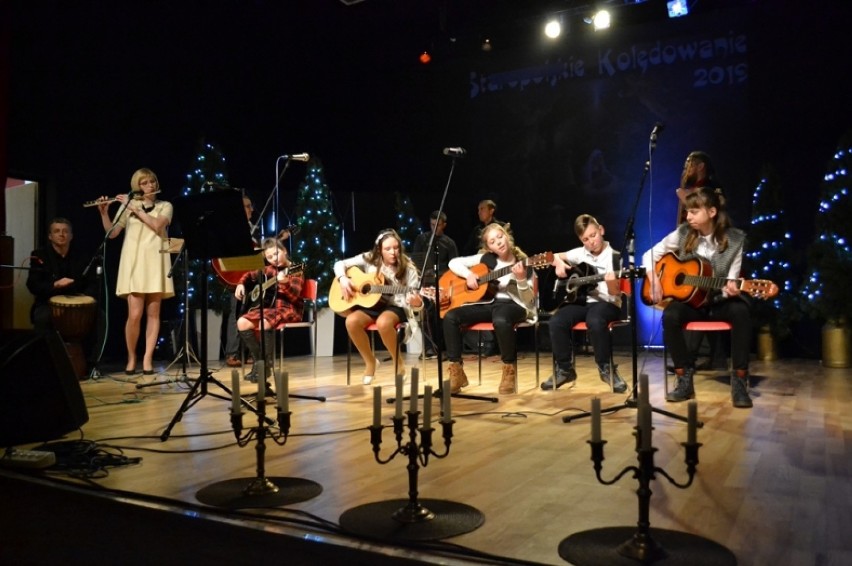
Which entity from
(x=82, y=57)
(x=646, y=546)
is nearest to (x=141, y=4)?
(x=82, y=57)

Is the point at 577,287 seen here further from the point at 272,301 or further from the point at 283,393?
the point at 283,393

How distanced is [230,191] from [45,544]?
209cm

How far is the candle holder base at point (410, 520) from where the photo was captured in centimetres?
213

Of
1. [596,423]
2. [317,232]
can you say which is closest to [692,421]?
[596,423]

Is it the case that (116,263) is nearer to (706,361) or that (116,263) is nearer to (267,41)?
(267,41)

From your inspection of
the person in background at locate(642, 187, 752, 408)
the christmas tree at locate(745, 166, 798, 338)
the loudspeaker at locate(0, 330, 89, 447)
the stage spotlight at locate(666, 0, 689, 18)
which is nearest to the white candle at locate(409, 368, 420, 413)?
the loudspeaker at locate(0, 330, 89, 447)

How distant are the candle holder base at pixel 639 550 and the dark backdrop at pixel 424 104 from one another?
22.1 ft

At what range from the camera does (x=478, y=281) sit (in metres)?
5.25

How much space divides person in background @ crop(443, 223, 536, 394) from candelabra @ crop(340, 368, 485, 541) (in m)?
2.71

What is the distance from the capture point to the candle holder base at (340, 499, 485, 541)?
2131 mm

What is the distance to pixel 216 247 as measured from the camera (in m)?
3.83

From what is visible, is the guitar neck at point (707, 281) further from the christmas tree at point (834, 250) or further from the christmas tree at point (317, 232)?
the christmas tree at point (317, 232)

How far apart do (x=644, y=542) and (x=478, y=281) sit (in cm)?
338

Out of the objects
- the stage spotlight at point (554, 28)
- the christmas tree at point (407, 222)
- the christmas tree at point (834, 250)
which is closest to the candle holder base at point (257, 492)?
the christmas tree at point (834, 250)
